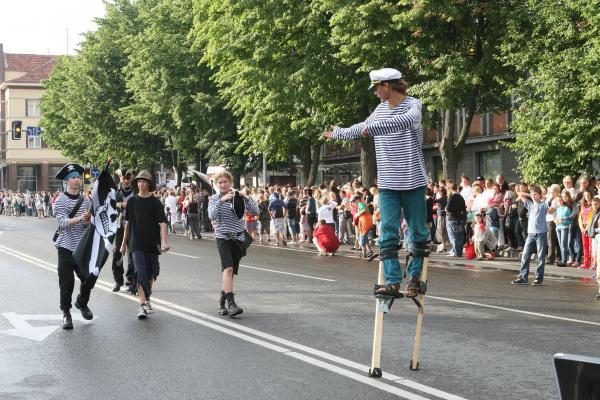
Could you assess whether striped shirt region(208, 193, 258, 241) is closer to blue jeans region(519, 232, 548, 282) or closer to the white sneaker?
the white sneaker

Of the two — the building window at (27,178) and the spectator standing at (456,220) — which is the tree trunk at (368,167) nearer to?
the spectator standing at (456,220)

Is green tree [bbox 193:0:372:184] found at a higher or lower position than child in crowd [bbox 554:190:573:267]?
higher

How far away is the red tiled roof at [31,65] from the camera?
10831cm

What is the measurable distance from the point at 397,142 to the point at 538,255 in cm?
982

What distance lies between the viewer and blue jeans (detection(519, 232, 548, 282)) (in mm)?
15953

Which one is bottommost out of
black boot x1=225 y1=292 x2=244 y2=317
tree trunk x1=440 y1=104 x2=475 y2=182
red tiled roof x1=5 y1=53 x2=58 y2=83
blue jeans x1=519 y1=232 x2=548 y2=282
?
black boot x1=225 y1=292 x2=244 y2=317

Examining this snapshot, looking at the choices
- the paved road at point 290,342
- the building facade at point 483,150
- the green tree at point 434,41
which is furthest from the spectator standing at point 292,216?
the paved road at point 290,342

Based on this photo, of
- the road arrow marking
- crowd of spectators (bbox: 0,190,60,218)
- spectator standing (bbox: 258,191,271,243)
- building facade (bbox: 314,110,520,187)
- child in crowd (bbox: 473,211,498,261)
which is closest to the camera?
the road arrow marking

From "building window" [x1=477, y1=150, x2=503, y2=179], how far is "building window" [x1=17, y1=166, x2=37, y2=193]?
240 feet

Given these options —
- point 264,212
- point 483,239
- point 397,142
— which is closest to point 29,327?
point 397,142

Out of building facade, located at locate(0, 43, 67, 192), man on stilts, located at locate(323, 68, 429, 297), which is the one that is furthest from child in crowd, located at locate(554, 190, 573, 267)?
building facade, located at locate(0, 43, 67, 192)

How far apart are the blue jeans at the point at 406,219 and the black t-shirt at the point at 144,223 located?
493 cm

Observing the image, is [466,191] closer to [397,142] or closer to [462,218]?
[462,218]

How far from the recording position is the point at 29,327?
10141 mm
